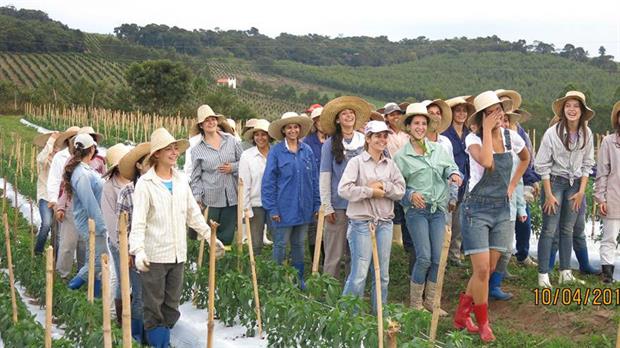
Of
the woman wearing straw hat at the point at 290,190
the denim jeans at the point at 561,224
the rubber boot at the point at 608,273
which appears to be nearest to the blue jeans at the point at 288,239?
the woman wearing straw hat at the point at 290,190

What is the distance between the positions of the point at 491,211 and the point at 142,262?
8.26ft

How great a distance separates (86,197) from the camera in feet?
19.5

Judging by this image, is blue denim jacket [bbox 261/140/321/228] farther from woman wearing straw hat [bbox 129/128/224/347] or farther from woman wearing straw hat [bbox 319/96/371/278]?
woman wearing straw hat [bbox 129/128/224/347]

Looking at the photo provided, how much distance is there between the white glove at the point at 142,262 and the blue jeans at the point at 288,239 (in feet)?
6.81

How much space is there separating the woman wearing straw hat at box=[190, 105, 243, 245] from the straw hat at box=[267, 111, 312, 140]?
0.60 meters

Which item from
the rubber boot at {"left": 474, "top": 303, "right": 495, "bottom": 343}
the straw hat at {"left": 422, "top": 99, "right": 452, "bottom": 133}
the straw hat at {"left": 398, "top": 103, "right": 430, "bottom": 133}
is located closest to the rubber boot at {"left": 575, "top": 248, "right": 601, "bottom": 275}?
the straw hat at {"left": 422, "top": 99, "right": 452, "bottom": 133}

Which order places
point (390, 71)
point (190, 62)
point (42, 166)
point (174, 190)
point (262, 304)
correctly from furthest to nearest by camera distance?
point (390, 71), point (190, 62), point (42, 166), point (262, 304), point (174, 190)

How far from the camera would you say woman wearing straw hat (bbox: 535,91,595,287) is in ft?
20.1

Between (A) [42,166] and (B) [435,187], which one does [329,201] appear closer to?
(B) [435,187]

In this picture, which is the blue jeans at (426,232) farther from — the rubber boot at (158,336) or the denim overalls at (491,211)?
the rubber boot at (158,336)

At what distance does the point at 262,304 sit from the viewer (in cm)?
517

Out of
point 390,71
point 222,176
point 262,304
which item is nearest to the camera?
point 262,304

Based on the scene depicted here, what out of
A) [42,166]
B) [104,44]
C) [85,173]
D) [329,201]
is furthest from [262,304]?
[104,44]

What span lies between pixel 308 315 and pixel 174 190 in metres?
1.27
